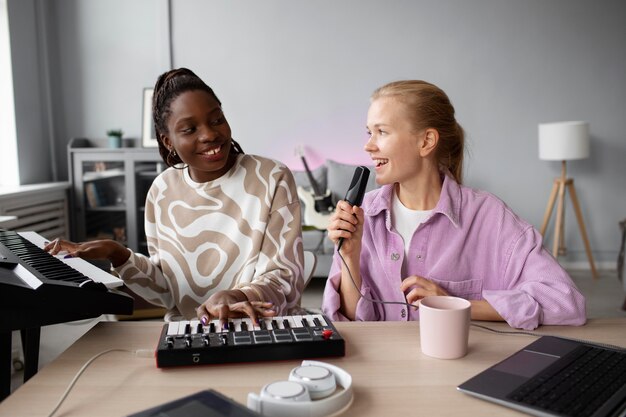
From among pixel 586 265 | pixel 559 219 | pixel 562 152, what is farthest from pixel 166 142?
pixel 586 265

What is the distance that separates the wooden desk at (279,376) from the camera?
75cm

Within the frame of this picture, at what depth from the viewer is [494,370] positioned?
837mm

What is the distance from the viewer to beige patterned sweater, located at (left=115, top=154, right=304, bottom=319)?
4.77ft

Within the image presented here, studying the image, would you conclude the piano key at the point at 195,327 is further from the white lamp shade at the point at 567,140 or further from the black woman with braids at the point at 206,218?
the white lamp shade at the point at 567,140

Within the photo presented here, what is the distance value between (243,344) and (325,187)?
11.9ft

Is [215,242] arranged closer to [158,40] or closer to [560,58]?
[158,40]

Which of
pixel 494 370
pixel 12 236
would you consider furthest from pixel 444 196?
pixel 12 236

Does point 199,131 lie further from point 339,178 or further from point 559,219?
point 559,219

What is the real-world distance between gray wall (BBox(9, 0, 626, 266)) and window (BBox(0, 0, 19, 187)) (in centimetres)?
48

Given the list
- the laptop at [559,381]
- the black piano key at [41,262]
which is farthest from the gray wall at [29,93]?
the laptop at [559,381]

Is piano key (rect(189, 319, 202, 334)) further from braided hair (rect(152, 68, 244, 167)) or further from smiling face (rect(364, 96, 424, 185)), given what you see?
braided hair (rect(152, 68, 244, 167))

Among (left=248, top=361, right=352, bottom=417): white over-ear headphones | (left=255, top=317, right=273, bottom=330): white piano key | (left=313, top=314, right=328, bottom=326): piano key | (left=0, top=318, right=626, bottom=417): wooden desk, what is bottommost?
(left=0, top=318, right=626, bottom=417): wooden desk

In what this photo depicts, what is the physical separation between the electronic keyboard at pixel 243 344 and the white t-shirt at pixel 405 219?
1.41ft

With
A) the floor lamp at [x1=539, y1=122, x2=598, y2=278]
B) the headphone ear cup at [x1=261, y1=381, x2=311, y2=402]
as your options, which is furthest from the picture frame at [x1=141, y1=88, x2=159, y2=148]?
the headphone ear cup at [x1=261, y1=381, x2=311, y2=402]
